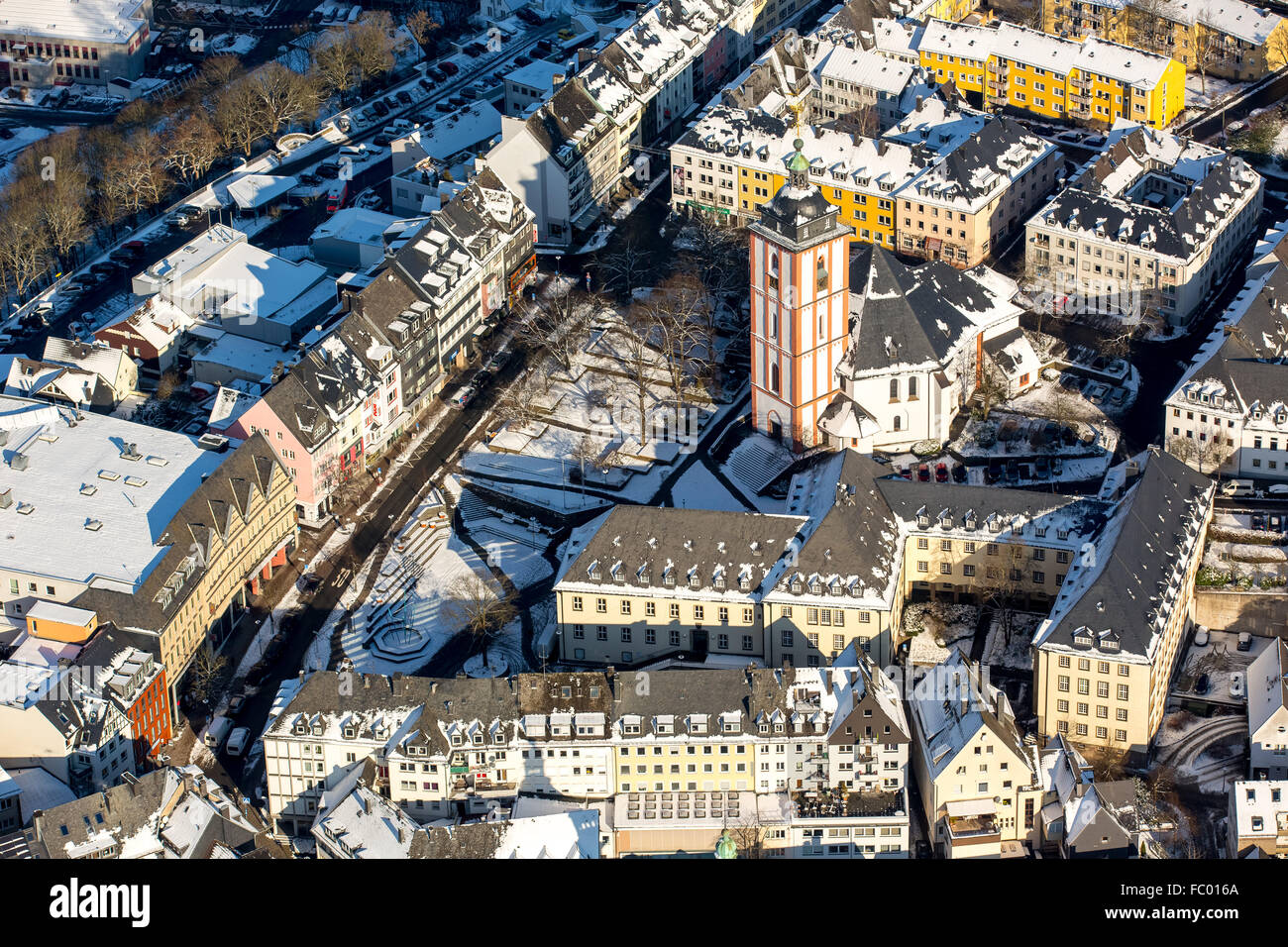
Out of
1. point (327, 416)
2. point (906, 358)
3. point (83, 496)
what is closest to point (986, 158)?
point (906, 358)

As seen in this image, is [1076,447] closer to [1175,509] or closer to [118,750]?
[1175,509]

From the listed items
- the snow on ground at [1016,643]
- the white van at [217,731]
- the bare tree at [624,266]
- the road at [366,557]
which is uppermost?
the bare tree at [624,266]

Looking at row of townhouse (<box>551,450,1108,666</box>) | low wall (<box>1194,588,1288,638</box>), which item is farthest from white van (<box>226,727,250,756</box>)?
low wall (<box>1194,588,1288,638</box>)

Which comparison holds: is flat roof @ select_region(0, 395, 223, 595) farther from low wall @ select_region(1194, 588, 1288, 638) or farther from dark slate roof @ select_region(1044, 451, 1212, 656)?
low wall @ select_region(1194, 588, 1288, 638)

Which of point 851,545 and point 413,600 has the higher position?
point 851,545

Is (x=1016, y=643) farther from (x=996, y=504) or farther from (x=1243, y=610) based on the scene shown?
(x=1243, y=610)

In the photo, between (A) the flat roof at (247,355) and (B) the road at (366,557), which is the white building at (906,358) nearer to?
(B) the road at (366,557)

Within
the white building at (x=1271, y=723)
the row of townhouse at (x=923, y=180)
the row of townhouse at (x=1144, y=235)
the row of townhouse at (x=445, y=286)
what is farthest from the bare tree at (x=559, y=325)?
the white building at (x=1271, y=723)
